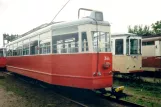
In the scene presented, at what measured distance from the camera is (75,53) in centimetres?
762

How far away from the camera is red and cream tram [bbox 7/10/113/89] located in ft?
24.1

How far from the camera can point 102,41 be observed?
25.8ft

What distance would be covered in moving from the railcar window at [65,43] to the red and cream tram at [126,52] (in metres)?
5.86

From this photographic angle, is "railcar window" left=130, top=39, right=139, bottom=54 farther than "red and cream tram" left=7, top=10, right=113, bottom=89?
Yes

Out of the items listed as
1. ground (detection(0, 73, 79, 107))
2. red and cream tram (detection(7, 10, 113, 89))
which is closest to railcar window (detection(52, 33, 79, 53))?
red and cream tram (detection(7, 10, 113, 89))

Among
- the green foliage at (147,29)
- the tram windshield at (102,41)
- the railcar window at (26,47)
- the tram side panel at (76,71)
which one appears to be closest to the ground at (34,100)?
the tram side panel at (76,71)

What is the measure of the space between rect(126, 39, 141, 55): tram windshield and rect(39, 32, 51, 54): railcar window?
19.5ft

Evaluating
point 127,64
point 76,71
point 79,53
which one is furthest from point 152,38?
point 76,71

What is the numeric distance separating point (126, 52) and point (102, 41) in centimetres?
536

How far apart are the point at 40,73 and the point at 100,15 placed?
3.97 meters

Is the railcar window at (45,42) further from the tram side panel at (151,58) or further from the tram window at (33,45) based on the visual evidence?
the tram side panel at (151,58)

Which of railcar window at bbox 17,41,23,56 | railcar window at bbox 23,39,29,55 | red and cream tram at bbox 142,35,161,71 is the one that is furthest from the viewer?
red and cream tram at bbox 142,35,161,71

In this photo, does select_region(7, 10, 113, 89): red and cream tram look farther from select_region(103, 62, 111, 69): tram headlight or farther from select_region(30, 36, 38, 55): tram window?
select_region(30, 36, 38, 55): tram window

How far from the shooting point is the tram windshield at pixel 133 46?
12.9 meters
